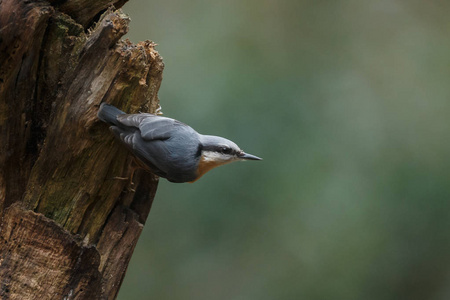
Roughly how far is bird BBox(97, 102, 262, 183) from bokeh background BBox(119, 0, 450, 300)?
4.46 ft

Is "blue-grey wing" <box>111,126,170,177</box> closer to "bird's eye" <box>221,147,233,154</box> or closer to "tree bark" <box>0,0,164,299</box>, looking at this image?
"tree bark" <box>0,0,164,299</box>

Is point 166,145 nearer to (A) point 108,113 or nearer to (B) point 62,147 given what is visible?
(A) point 108,113

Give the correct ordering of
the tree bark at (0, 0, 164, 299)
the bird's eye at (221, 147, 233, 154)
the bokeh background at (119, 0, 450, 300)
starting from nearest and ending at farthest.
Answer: the tree bark at (0, 0, 164, 299)
the bird's eye at (221, 147, 233, 154)
the bokeh background at (119, 0, 450, 300)

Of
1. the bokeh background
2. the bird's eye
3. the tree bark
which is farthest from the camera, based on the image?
the bokeh background

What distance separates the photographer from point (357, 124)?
388 cm

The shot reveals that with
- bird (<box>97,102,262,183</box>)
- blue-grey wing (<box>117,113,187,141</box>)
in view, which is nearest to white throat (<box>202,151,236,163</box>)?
bird (<box>97,102,262,183</box>)

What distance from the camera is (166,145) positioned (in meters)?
2.17

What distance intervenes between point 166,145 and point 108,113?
31cm

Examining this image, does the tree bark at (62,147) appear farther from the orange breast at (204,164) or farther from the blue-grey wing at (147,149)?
the orange breast at (204,164)

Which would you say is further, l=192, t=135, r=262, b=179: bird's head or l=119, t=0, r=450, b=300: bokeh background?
l=119, t=0, r=450, b=300: bokeh background

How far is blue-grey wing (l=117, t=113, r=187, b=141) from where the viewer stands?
202 centimetres

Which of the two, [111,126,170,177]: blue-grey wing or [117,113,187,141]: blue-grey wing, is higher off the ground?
[117,113,187,141]: blue-grey wing

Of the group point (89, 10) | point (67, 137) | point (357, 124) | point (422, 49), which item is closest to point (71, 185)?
point (67, 137)

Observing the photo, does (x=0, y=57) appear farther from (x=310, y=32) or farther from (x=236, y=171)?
(x=310, y=32)
